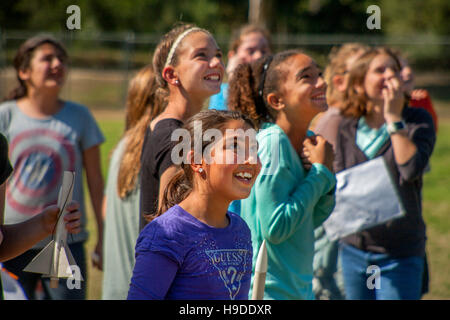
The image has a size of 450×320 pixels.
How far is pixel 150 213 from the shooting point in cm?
271

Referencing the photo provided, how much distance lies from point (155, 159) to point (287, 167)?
0.59 m

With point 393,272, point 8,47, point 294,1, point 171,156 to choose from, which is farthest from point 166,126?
point 294,1

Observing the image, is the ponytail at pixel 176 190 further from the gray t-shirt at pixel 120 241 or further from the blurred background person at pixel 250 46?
the blurred background person at pixel 250 46

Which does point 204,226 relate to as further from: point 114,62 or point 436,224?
point 114,62

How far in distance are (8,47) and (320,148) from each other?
20.2m

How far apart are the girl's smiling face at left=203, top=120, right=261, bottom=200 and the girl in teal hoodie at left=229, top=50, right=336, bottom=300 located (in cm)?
51

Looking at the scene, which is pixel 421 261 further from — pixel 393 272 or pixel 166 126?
pixel 166 126

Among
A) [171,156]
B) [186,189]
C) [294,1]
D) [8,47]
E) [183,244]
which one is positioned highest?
[294,1]

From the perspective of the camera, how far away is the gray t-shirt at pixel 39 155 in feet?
12.2

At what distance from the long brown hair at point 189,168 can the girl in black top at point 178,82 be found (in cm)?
27

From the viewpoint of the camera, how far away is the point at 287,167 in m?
2.80

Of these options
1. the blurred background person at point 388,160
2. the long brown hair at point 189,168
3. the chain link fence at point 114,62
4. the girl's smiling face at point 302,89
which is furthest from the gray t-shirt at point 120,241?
the chain link fence at point 114,62

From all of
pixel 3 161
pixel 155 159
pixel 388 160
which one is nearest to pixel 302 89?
pixel 155 159
